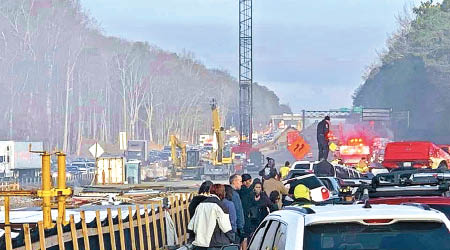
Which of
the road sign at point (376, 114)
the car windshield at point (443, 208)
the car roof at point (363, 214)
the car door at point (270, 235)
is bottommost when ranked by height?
the car door at point (270, 235)

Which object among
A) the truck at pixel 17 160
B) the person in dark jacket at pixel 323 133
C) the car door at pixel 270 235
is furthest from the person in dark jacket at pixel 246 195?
the truck at pixel 17 160

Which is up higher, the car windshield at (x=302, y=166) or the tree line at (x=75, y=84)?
the tree line at (x=75, y=84)

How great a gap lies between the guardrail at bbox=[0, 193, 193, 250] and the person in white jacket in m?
1.45

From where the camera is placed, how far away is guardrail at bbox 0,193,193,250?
41.5 feet

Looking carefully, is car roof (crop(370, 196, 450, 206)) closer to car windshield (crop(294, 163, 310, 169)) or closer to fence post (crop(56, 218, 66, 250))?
fence post (crop(56, 218, 66, 250))

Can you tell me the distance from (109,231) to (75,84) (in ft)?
408

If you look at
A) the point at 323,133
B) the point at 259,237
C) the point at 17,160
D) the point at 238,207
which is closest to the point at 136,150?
the point at 17,160

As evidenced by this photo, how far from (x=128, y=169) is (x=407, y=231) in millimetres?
61949

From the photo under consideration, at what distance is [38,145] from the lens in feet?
262

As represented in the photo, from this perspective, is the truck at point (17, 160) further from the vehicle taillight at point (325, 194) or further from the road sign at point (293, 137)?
the vehicle taillight at point (325, 194)

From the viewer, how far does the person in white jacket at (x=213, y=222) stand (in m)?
14.9

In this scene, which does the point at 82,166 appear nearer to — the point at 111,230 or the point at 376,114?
the point at 376,114

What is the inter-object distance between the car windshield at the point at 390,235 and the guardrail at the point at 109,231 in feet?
16.2

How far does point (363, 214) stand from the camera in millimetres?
7656
